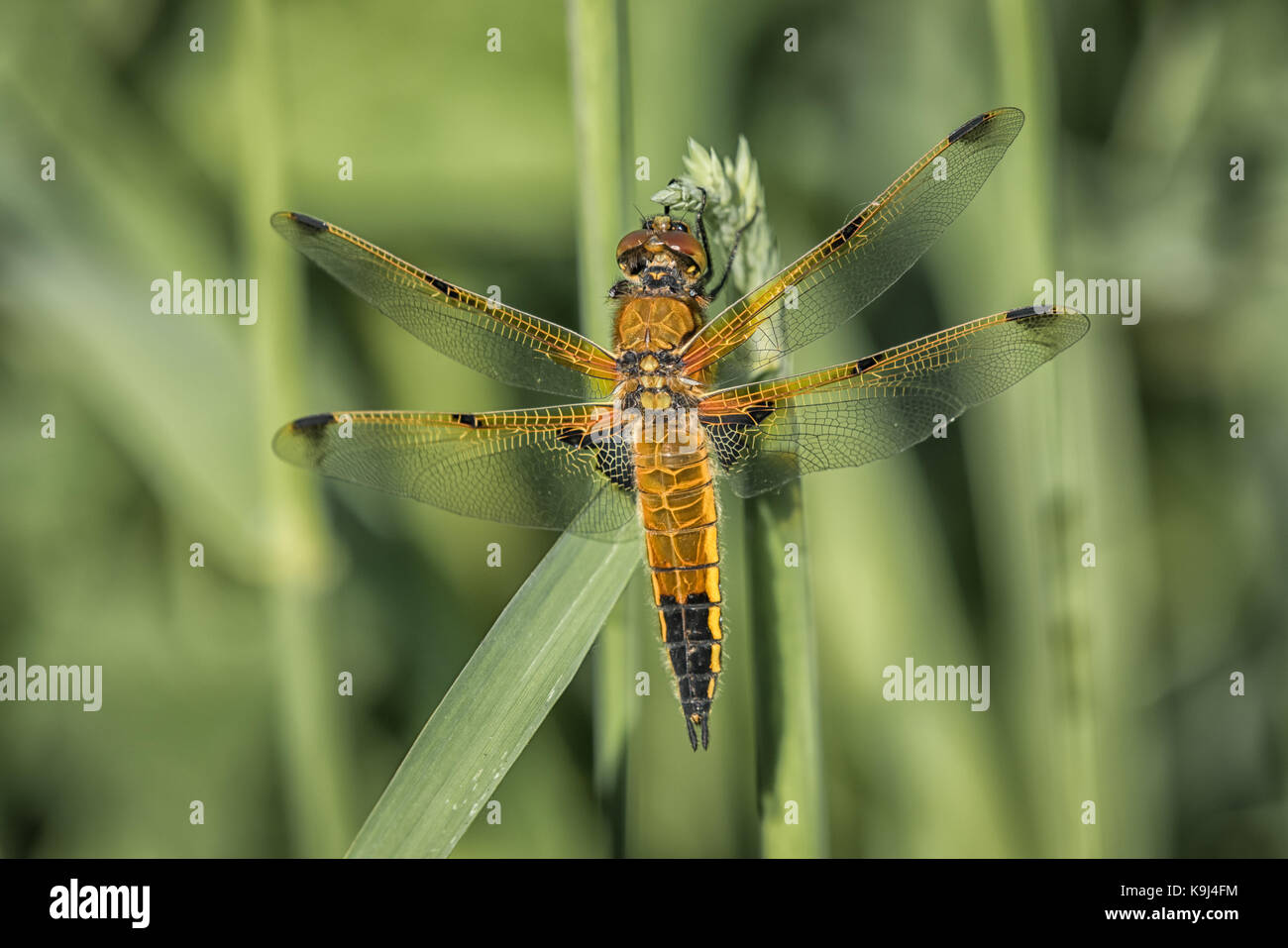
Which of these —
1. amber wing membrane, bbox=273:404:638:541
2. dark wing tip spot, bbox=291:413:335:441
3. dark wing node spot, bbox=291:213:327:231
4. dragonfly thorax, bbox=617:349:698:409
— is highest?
dark wing node spot, bbox=291:213:327:231

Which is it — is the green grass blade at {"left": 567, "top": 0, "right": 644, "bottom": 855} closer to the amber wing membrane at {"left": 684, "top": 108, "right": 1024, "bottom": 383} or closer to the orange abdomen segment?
the orange abdomen segment

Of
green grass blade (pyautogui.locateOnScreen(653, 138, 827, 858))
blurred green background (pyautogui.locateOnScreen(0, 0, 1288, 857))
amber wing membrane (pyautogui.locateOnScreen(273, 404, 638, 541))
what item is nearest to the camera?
green grass blade (pyautogui.locateOnScreen(653, 138, 827, 858))

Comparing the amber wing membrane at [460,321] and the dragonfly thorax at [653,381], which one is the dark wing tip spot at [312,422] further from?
the dragonfly thorax at [653,381]

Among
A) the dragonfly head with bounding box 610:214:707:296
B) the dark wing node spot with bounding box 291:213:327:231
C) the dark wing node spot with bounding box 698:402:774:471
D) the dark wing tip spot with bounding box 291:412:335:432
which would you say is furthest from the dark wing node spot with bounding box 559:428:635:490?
the dark wing node spot with bounding box 291:213:327:231

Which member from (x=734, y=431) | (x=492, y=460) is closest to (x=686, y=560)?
(x=734, y=431)

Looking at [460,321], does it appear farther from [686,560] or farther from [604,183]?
[686,560]

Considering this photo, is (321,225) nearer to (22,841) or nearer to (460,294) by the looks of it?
(460,294)
